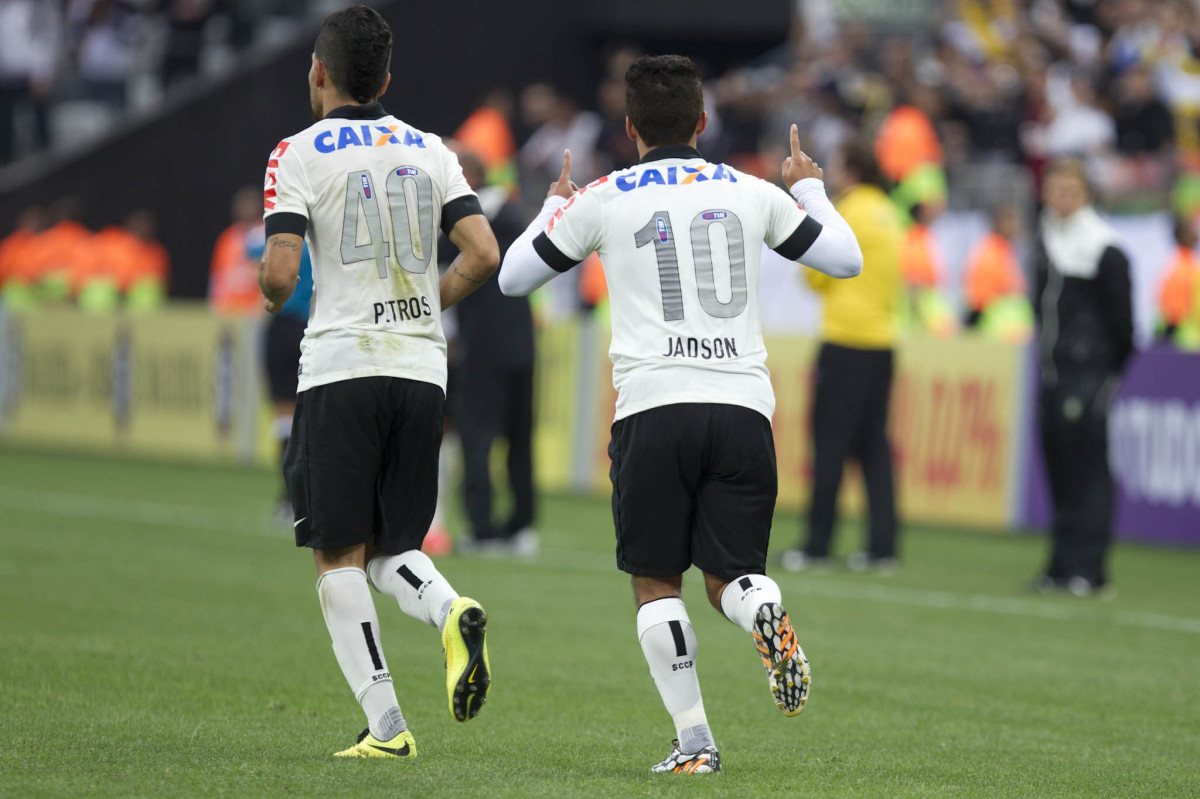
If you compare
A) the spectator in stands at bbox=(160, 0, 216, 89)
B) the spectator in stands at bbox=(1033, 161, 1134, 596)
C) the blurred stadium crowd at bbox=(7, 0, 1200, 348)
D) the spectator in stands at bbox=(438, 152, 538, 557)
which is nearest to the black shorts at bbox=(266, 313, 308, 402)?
the spectator in stands at bbox=(438, 152, 538, 557)

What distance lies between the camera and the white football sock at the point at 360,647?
5266 mm

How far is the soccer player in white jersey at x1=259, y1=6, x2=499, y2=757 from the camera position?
17.2 ft

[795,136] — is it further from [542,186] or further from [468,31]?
[468,31]

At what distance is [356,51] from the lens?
17.2 ft

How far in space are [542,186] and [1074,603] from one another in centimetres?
1409

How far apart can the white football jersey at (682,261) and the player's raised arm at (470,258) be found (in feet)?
0.90

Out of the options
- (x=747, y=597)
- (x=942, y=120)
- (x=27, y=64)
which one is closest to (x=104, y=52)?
(x=27, y=64)

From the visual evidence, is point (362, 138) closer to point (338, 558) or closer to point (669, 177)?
point (669, 177)

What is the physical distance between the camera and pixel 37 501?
14.1 meters

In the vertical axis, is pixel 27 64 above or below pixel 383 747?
Result: above

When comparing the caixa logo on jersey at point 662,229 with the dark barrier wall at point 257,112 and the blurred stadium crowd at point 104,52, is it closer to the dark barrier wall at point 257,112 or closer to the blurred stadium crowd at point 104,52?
the dark barrier wall at point 257,112

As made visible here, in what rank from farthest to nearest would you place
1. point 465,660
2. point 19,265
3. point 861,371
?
point 19,265 → point 861,371 → point 465,660

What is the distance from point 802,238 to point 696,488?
78cm

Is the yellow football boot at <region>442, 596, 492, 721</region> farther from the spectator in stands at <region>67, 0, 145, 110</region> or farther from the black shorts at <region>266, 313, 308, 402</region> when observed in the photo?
the spectator in stands at <region>67, 0, 145, 110</region>
